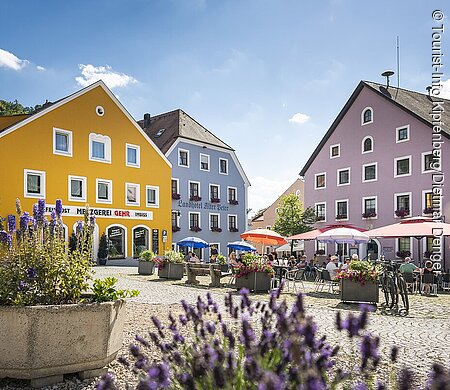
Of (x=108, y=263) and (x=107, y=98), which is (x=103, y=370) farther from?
(x=107, y=98)

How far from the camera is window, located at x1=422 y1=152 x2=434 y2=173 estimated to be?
98.9 feet

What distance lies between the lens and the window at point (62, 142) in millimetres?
30328

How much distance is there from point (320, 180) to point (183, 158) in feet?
37.0

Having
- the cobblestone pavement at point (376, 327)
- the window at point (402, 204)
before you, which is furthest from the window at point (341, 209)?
the cobblestone pavement at point (376, 327)

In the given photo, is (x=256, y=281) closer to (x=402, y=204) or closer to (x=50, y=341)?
(x=50, y=341)

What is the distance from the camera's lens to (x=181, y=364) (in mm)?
2568

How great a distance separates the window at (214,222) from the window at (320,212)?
8.82m

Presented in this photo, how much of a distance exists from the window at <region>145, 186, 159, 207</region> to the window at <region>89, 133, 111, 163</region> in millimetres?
4024

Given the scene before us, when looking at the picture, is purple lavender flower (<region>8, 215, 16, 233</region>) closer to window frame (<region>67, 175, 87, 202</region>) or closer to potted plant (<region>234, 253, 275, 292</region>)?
potted plant (<region>234, 253, 275, 292</region>)

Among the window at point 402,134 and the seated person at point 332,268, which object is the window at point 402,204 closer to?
the window at point 402,134

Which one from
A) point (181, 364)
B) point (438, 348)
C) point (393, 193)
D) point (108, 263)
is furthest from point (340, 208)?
point (181, 364)

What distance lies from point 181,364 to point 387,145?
108 feet

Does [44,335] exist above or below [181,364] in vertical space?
below

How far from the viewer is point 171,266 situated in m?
19.5
